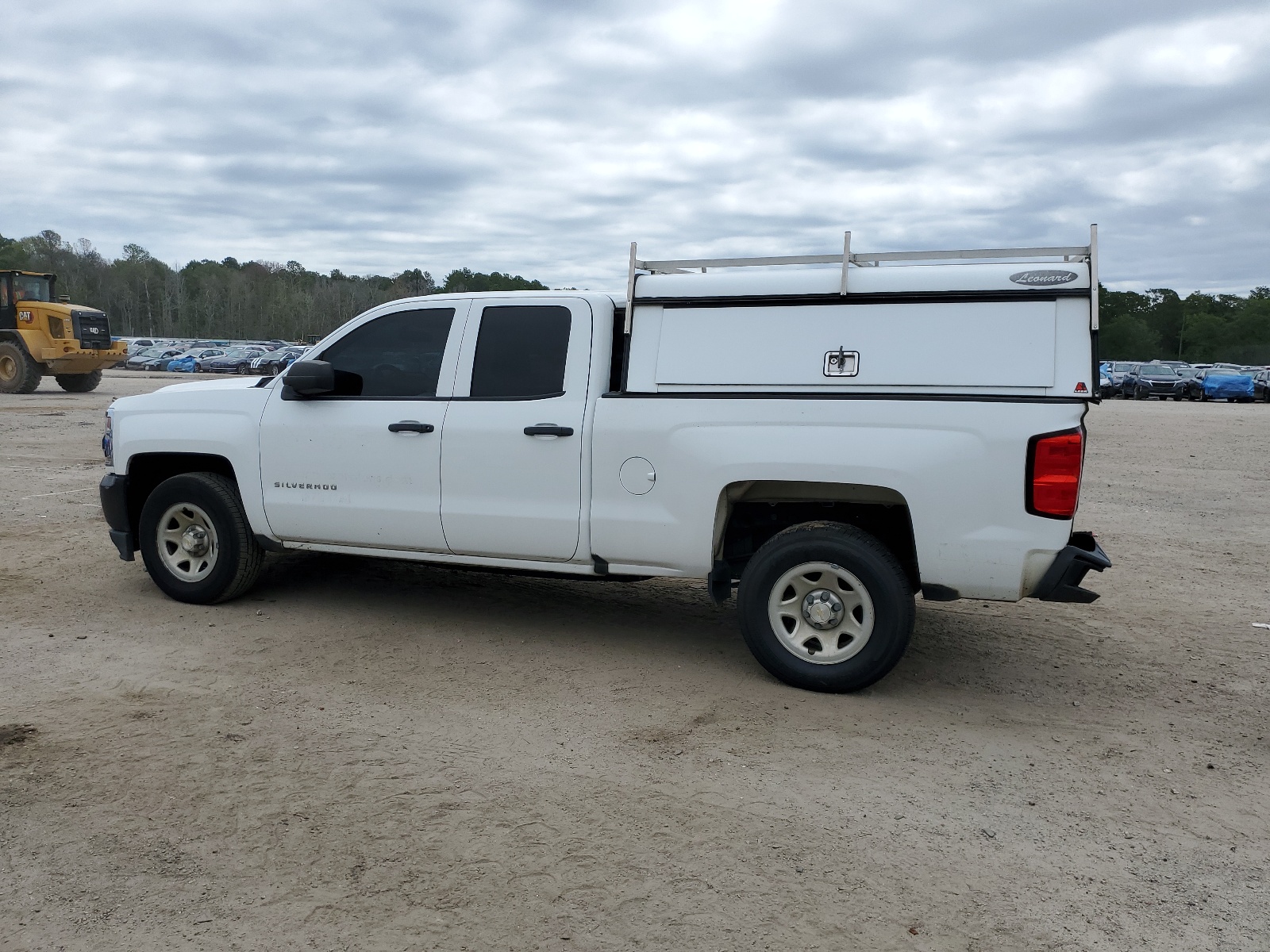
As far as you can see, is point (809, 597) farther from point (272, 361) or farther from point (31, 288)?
point (272, 361)

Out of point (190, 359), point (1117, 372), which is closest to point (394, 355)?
point (1117, 372)

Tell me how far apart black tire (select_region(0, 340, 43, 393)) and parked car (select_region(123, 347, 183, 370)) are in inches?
1312

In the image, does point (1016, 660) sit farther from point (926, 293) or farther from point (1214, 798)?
point (926, 293)

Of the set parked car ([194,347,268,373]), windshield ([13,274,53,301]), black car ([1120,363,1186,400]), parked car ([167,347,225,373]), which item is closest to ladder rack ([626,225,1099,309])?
windshield ([13,274,53,301])

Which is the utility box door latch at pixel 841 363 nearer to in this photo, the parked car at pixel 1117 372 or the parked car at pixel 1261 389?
the parked car at pixel 1261 389

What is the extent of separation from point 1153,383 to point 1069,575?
153 ft

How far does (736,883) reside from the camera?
3.37m

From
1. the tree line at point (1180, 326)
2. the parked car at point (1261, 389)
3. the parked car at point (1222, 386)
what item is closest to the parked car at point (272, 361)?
the parked car at point (1222, 386)

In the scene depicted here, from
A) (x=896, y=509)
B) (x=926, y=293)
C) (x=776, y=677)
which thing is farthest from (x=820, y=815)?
(x=926, y=293)

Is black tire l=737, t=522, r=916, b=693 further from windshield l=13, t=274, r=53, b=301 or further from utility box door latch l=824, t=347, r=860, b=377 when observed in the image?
windshield l=13, t=274, r=53, b=301

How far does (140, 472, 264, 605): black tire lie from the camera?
256 inches

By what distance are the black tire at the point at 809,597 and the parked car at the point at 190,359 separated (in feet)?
183

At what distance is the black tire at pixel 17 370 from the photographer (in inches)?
1112

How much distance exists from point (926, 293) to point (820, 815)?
8.22 ft
